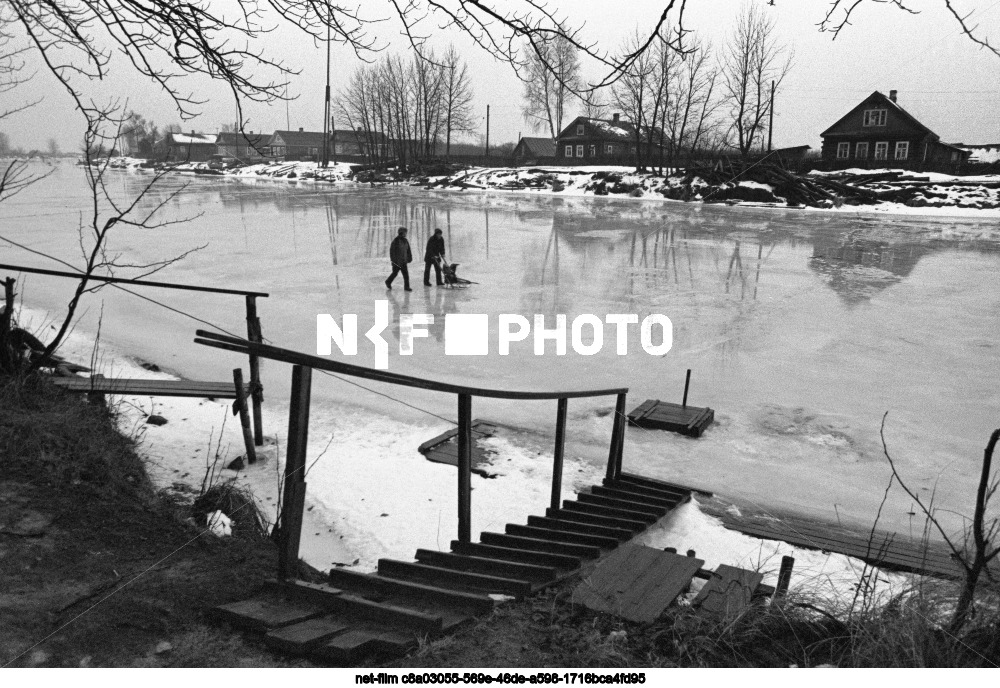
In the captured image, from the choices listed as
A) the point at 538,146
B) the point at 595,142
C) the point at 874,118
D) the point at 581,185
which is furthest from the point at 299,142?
the point at 874,118

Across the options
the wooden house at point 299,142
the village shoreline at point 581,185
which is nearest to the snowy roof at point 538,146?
the village shoreline at point 581,185

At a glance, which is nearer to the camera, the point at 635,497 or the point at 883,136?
the point at 635,497

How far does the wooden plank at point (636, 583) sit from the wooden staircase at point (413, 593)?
0.23 metres

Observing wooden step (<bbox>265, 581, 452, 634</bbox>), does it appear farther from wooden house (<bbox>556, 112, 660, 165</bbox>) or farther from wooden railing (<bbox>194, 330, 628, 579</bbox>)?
wooden house (<bbox>556, 112, 660, 165</bbox>)

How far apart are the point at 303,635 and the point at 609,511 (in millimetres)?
3042

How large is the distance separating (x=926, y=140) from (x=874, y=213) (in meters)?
21.6

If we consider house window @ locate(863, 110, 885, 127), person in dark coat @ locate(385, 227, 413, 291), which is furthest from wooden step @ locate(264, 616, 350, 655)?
house window @ locate(863, 110, 885, 127)

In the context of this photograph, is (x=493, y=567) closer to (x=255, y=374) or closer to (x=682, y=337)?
(x=255, y=374)

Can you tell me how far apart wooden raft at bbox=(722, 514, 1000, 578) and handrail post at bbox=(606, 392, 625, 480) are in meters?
0.91

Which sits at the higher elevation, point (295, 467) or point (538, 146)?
point (538, 146)

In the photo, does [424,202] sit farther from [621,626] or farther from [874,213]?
[621,626]

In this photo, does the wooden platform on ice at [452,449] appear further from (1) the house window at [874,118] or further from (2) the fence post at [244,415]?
(1) the house window at [874,118]

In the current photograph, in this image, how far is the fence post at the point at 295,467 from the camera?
2.92 meters

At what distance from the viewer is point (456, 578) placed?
10.9 feet
